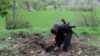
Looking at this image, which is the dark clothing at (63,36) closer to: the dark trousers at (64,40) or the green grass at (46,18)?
the dark trousers at (64,40)

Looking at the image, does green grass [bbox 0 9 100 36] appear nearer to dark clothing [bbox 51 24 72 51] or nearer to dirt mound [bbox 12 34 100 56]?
→ dirt mound [bbox 12 34 100 56]

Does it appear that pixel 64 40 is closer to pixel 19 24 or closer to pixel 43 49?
pixel 43 49

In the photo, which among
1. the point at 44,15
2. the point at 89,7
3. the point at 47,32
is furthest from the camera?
the point at 44,15

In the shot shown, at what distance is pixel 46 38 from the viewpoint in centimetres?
995

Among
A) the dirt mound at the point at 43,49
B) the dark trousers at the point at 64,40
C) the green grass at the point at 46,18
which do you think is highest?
the dark trousers at the point at 64,40

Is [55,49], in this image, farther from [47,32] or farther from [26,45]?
[47,32]

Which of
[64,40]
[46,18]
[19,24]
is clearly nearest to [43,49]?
[64,40]

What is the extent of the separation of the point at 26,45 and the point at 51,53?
0.95 metres

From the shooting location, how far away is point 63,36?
27.2 feet

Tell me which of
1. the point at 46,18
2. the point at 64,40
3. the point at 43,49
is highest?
the point at 64,40

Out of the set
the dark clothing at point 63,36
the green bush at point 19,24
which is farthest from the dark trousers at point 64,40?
the green bush at point 19,24

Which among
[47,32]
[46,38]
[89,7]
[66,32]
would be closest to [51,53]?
[66,32]

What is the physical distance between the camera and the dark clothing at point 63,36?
320 inches

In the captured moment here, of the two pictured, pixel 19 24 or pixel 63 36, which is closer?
pixel 63 36
